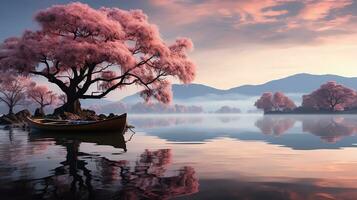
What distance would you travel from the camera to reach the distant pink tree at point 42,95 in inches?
2975

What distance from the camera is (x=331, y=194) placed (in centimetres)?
843

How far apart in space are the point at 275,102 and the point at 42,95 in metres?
106

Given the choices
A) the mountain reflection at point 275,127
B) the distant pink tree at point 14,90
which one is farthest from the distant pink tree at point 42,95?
the mountain reflection at point 275,127

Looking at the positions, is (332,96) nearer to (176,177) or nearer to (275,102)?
(275,102)

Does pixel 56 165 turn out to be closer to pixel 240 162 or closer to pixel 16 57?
pixel 240 162

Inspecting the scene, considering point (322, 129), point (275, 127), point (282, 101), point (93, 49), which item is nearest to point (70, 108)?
point (93, 49)

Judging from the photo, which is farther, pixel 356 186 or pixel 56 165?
pixel 56 165

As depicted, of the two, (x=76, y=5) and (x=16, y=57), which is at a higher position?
(x=76, y=5)

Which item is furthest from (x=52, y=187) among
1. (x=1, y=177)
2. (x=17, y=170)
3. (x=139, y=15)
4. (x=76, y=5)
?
(x=139, y=15)

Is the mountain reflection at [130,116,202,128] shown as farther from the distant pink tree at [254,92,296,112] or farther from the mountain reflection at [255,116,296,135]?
the distant pink tree at [254,92,296,112]

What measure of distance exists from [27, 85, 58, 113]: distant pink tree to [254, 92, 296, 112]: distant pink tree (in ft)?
334

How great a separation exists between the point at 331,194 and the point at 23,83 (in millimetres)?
70970

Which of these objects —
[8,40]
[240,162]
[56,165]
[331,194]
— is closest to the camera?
[331,194]

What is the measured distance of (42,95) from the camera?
255 feet
